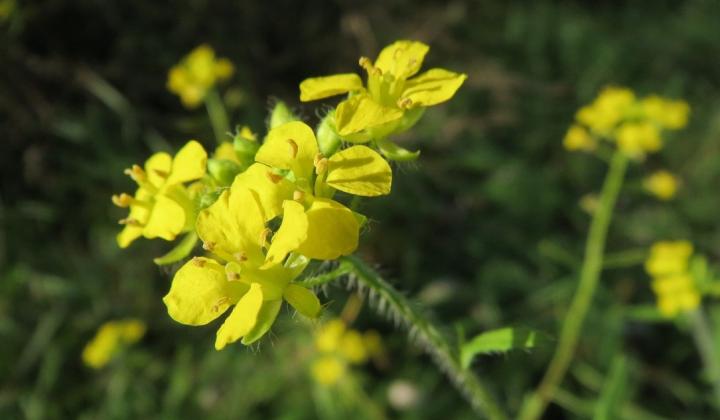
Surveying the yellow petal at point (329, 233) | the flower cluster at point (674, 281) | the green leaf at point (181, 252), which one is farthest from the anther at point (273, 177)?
the flower cluster at point (674, 281)

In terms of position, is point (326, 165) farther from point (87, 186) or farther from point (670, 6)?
point (670, 6)

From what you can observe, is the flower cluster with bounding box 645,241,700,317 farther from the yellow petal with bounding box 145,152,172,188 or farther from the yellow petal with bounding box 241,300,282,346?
the yellow petal with bounding box 145,152,172,188

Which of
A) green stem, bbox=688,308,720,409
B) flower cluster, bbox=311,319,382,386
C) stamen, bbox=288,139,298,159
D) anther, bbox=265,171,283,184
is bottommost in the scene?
green stem, bbox=688,308,720,409

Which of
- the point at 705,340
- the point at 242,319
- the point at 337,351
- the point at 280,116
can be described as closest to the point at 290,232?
the point at 242,319

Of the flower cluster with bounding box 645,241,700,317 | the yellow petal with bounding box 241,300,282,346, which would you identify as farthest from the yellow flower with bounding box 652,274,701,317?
the yellow petal with bounding box 241,300,282,346

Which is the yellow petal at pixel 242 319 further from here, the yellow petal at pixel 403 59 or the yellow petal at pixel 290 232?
the yellow petal at pixel 403 59
